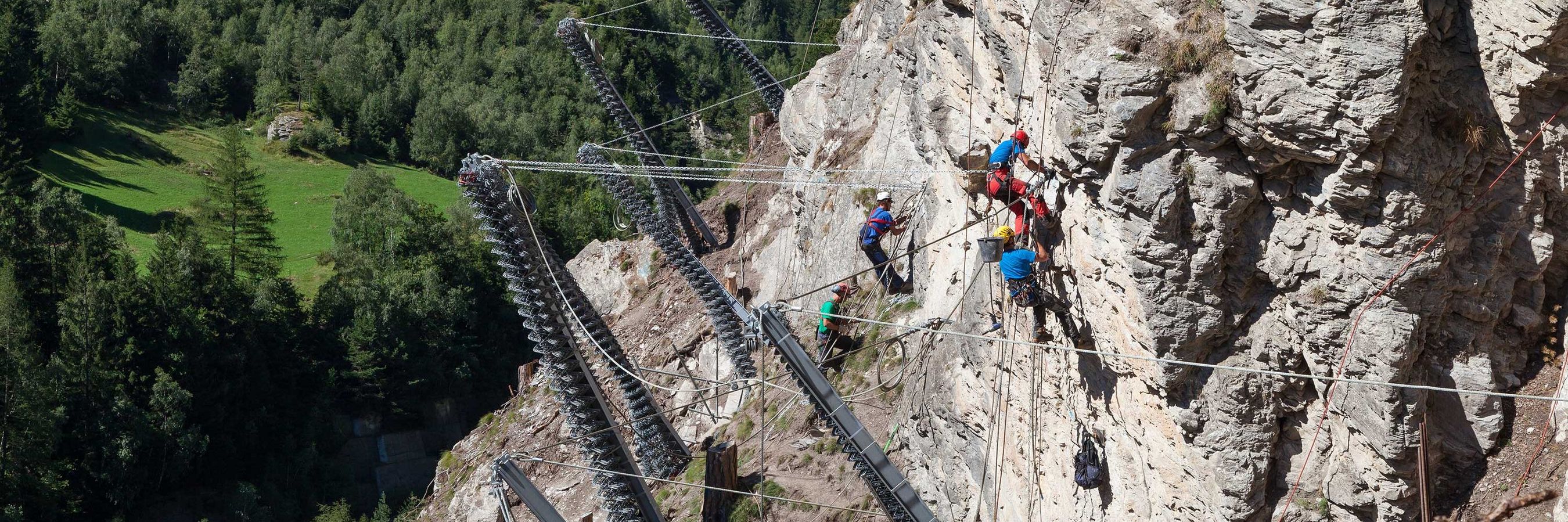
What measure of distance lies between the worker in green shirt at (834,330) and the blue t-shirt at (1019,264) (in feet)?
24.8

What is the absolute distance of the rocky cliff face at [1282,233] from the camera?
26.2 feet

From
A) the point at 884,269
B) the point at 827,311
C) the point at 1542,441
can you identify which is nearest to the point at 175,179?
the point at 827,311

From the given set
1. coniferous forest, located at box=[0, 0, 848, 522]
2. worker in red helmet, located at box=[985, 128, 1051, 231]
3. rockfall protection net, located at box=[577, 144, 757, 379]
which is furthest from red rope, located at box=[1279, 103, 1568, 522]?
coniferous forest, located at box=[0, 0, 848, 522]

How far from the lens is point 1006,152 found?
38.2ft

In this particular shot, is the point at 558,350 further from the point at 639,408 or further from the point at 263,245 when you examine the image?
the point at 263,245

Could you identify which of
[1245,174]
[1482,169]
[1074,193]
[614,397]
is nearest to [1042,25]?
[1074,193]

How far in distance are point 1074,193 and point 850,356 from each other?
9943 mm

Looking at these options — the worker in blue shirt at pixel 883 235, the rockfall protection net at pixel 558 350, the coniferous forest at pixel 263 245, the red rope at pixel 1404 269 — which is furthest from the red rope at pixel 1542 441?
the coniferous forest at pixel 263 245

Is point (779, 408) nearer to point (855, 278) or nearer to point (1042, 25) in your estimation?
point (855, 278)

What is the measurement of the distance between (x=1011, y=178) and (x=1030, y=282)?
1.12 m

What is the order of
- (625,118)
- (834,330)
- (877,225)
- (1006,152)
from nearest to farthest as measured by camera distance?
(1006,152)
(877,225)
(834,330)
(625,118)

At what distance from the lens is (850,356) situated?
65.7 feet

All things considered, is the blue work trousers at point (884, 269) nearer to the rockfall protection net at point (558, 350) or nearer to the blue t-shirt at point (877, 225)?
the blue t-shirt at point (877, 225)

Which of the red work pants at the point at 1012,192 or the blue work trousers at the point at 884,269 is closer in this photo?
the red work pants at the point at 1012,192
